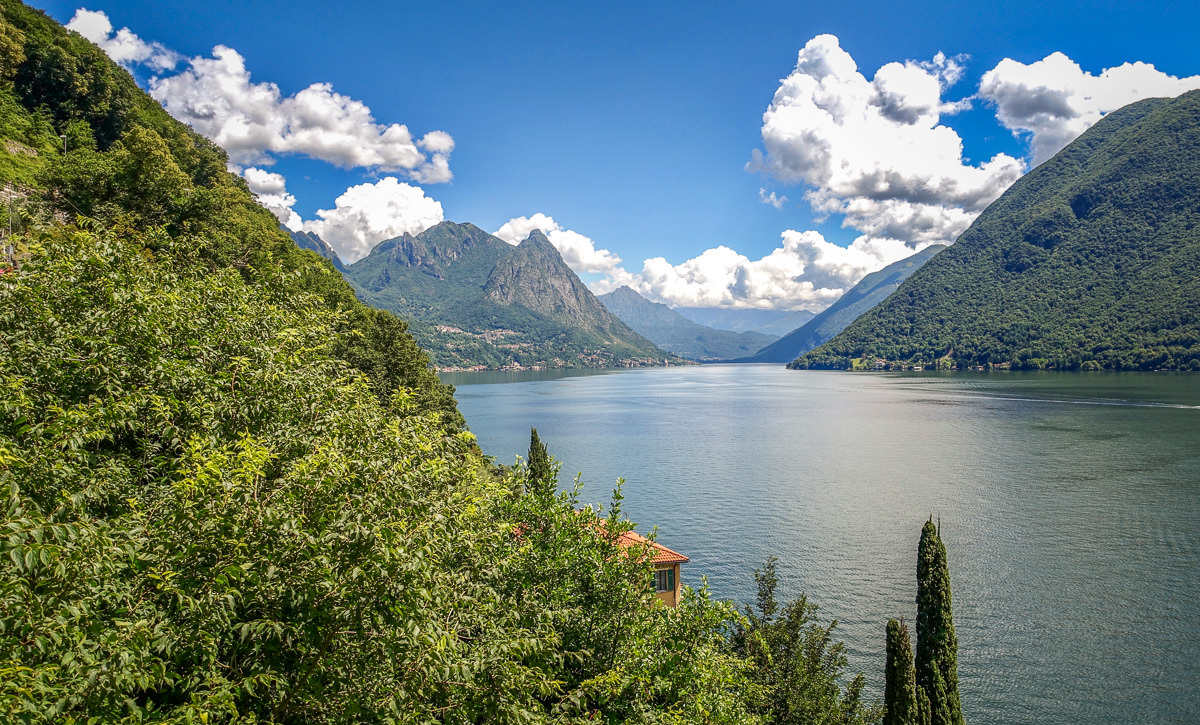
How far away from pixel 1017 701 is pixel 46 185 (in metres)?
57.0

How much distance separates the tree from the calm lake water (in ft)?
36.1

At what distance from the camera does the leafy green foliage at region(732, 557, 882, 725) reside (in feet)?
72.5

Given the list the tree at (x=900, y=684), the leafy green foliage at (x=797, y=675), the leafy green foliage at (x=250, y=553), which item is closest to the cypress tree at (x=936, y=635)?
the tree at (x=900, y=684)

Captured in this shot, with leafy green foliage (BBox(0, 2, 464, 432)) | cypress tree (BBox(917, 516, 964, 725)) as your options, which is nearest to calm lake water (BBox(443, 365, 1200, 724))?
cypress tree (BBox(917, 516, 964, 725))

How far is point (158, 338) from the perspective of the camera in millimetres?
9492

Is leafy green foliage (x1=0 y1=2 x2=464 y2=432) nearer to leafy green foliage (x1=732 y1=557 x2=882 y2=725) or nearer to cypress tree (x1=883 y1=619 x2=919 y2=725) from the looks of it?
leafy green foliage (x1=732 y1=557 x2=882 y2=725)

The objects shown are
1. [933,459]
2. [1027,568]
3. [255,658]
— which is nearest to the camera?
[255,658]

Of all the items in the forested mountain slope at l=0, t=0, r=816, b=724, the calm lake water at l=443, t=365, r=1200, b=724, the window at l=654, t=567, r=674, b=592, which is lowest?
the calm lake water at l=443, t=365, r=1200, b=724

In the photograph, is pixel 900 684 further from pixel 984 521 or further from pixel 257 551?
pixel 984 521

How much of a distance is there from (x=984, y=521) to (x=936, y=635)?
35719mm

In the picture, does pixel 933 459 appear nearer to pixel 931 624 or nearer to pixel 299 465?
pixel 931 624

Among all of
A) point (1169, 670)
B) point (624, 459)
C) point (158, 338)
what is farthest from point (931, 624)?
point (624, 459)

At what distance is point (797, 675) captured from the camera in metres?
23.5

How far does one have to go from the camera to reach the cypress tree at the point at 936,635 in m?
20.9
